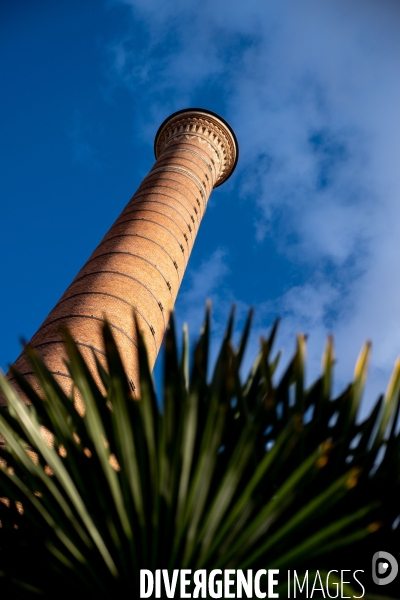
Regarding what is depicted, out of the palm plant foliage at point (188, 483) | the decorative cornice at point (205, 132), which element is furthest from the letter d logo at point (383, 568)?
the decorative cornice at point (205, 132)

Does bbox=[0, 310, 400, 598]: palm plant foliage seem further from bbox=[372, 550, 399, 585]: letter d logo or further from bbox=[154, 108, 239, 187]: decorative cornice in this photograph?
bbox=[154, 108, 239, 187]: decorative cornice

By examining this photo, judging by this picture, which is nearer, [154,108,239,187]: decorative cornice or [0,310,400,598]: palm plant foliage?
[0,310,400,598]: palm plant foliage

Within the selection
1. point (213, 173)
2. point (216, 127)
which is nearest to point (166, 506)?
point (213, 173)

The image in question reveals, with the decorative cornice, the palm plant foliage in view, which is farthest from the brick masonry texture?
the palm plant foliage

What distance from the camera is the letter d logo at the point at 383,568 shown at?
1.36 m

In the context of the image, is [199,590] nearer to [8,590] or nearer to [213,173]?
[8,590]

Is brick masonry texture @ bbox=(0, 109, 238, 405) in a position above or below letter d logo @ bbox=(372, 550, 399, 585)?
above

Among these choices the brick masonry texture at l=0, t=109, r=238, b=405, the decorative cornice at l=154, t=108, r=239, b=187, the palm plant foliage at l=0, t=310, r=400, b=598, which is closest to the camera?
the palm plant foliage at l=0, t=310, r=400, b=598

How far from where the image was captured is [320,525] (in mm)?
1414

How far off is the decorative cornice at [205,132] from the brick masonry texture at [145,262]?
32 mm

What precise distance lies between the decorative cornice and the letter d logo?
482 inches

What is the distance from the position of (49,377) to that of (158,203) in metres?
8.11

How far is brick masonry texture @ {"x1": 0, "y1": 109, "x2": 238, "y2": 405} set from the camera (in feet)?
18.4

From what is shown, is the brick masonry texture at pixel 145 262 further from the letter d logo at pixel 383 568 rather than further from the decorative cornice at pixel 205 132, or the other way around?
the letter d logo at pixel 383 568
